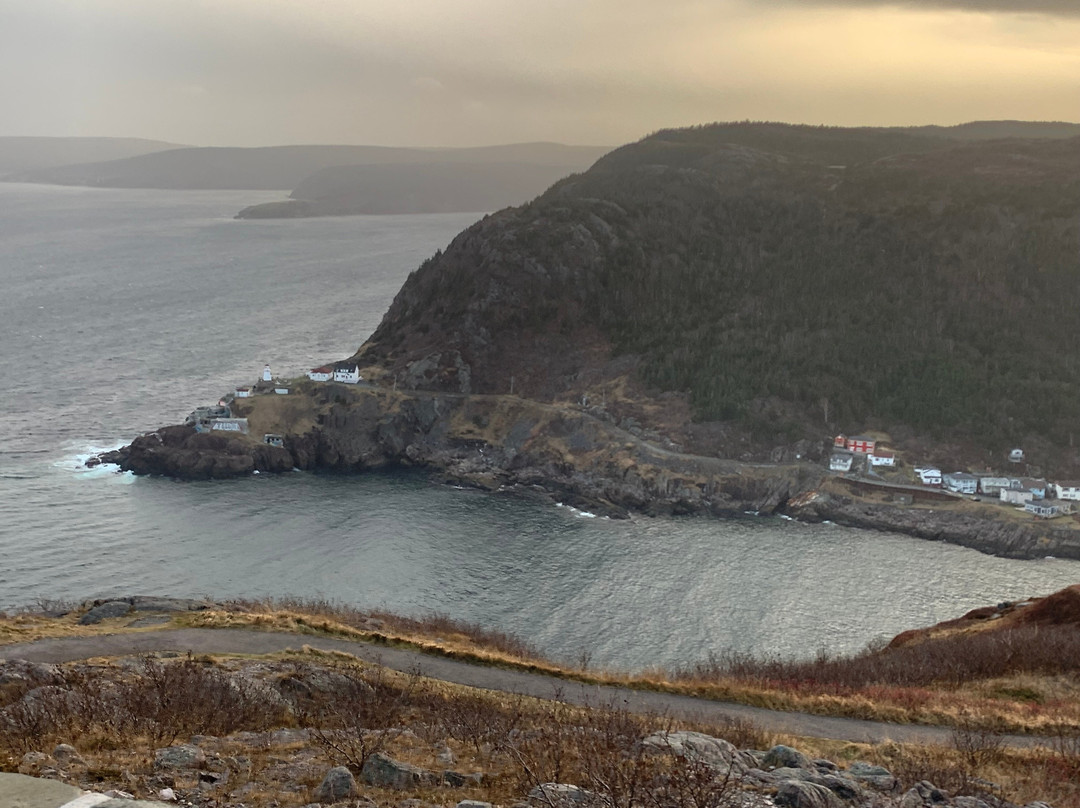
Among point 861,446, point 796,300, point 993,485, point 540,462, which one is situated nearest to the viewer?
point 993,485

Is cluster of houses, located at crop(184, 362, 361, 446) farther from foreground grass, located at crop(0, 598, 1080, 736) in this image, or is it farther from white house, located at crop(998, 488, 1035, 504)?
white house, located at crop(998, 488, 1035, 504)

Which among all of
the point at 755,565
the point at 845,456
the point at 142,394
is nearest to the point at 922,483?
the point at 845,456

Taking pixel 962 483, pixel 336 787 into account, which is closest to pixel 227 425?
pixel 962 483

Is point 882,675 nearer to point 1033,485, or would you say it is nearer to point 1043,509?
point 1043,509

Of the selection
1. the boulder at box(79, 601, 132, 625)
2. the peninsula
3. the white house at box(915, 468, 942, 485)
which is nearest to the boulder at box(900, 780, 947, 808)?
the boulder at box(79, 601, 132, 625)

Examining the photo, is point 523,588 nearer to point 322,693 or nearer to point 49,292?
point 322,693
